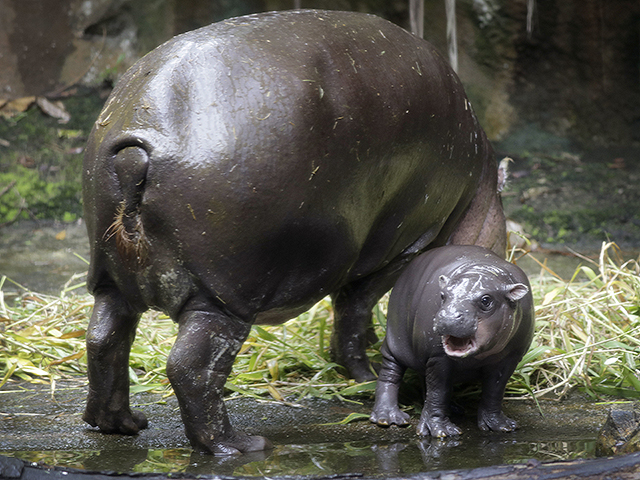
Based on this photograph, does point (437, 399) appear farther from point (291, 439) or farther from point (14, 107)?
point (14, 107)

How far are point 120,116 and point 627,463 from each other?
6.23 feet

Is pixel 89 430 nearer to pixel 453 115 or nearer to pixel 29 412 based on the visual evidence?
pixel 29 412

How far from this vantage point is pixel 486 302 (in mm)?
2766

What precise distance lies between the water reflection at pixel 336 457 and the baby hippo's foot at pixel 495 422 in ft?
0.47

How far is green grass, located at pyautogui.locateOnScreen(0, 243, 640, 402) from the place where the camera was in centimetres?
355

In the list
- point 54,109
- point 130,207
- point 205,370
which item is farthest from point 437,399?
point 54,109

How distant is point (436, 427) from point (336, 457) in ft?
1.68

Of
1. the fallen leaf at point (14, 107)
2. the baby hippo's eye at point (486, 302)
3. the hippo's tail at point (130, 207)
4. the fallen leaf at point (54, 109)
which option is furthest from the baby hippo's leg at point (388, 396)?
the fallen leaf at point (14, 107)

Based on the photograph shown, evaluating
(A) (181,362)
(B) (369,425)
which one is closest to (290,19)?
(A) (181,362)

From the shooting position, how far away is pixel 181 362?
2.57m

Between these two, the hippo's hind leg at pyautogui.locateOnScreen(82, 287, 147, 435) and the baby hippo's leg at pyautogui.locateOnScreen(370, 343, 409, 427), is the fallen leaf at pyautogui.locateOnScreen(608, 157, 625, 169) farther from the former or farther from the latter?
the hippo's hind leg at pyautogui.locateOnScreen(82, 287, 147, 435)

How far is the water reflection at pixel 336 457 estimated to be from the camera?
2504 mm

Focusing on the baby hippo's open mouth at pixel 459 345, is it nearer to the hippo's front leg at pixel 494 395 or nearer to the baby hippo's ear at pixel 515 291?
the baby hippo's ear at pixel 515 291

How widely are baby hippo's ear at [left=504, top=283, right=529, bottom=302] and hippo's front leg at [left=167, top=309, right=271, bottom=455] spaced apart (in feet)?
3.13
